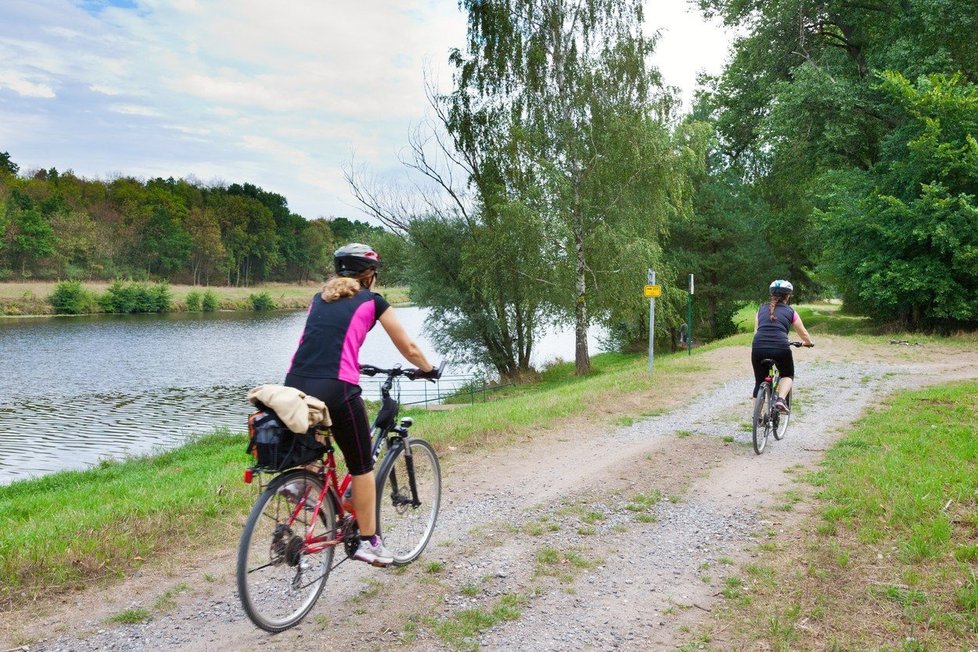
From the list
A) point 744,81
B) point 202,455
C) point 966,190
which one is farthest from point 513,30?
point 202,455

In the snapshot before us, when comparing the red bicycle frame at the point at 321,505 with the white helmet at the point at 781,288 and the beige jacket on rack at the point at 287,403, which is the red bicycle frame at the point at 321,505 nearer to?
the beige jacket on rack at the point at 287,403

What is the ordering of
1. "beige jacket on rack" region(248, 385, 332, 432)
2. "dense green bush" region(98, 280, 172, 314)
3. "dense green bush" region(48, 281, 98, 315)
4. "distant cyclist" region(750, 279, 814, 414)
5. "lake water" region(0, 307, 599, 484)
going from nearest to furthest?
"beige jacket on rack" region(248, 385, 332, 432)
"distant cyclist" region(750, 279, 814, 414)
"lake water" region(0, 307, 599, 484)
"dense green bush" region(48, 281, 98, 315)
"dense green bush" region(98, 280, 172, 314)

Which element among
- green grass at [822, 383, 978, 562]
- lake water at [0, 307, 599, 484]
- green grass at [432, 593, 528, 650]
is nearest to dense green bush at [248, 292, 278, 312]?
lake water at [0, 307, 599, 484]

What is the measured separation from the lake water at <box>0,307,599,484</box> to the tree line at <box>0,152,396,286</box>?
16.5 meters

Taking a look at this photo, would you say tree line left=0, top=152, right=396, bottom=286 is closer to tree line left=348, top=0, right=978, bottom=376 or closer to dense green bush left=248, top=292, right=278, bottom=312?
dense green bush left=248, top=292, right=278, bottom=312

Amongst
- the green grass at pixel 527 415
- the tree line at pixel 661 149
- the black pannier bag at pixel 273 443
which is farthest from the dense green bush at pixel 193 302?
the black pannier bag at pixel 273 443

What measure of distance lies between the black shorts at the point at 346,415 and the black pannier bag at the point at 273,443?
0.74ft

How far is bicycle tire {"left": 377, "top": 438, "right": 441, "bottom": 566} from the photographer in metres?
4.43

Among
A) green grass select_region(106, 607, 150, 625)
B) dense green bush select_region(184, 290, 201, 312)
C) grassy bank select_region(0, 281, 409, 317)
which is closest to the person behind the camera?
green grass select_region(106, 607, 150, 625)

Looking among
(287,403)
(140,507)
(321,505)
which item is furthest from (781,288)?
(140,507)

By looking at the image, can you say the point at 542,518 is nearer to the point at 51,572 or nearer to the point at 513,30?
the point at 51,572

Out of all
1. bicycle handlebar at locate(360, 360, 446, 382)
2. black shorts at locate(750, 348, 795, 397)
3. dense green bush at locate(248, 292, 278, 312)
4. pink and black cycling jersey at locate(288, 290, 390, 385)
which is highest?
dense green bush at locate(248, 292, 278, 312)

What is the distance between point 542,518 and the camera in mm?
5648

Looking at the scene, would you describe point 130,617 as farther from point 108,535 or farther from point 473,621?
point 473,621
